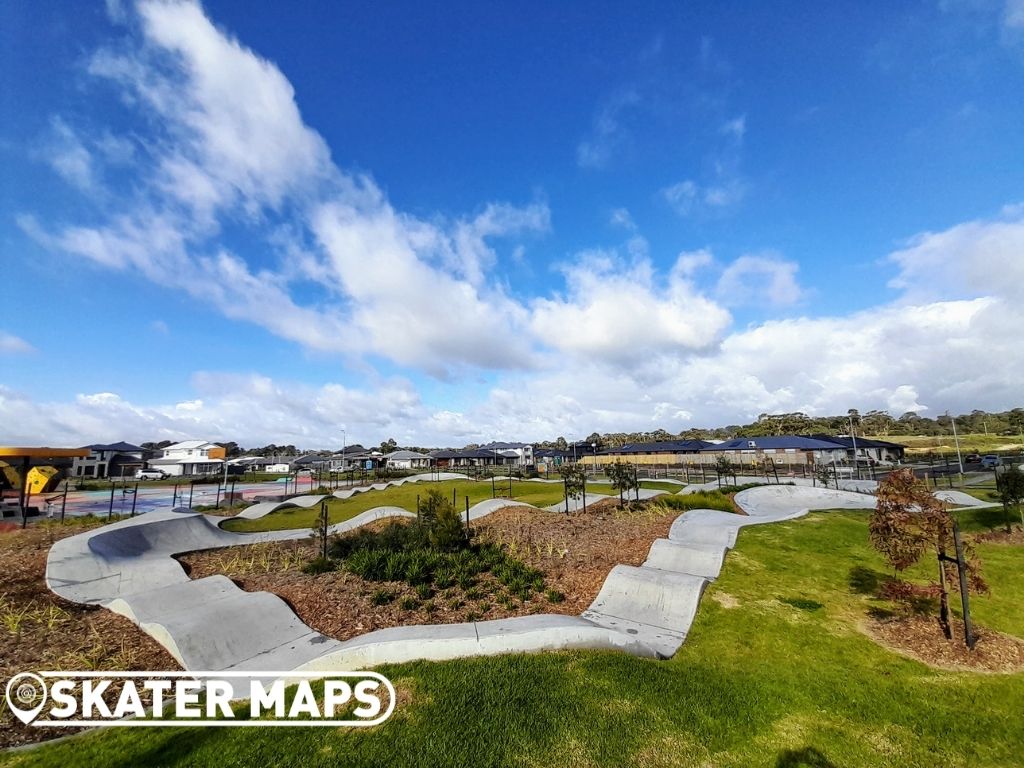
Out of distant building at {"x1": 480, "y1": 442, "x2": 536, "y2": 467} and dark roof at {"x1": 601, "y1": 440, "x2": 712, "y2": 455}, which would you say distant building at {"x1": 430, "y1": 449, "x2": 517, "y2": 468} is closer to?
distant building at {"x1": 480, "y1": 442, "x2": 536, "y2": 467}

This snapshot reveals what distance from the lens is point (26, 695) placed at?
275 inches

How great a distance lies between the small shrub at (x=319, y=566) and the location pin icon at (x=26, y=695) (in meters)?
5.79

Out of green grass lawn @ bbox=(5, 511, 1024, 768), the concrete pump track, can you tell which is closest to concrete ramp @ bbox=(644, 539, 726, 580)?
the concrete pump track

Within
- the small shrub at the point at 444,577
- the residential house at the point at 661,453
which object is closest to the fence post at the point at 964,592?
the small shrub at the point at 444,577

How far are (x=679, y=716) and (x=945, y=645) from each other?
604 cm

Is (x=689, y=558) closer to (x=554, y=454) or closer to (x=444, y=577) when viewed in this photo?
(x=444, y=577)

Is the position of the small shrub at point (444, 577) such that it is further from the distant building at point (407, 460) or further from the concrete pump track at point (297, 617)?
the distant building at point (407, 460)

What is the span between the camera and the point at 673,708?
6.81 metres

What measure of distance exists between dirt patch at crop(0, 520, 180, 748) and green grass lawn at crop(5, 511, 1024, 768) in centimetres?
207

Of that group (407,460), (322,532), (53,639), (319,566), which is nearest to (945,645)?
(319,566)

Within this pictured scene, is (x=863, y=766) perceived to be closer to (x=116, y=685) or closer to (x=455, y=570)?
(x=455, y=570)

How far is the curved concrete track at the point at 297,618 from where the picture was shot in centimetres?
831

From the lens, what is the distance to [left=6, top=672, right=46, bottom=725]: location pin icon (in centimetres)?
657

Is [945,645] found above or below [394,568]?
below
